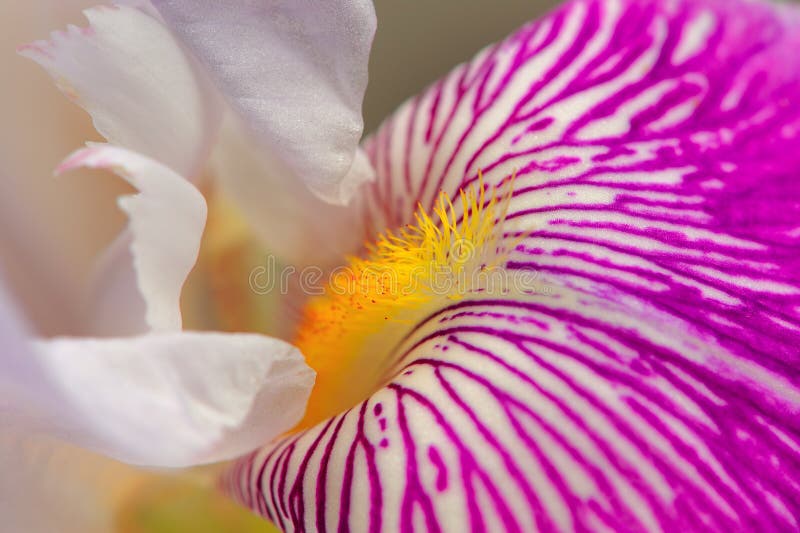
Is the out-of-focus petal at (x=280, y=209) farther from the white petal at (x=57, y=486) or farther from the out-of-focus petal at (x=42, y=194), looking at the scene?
the white petal at (x=57, y=486)

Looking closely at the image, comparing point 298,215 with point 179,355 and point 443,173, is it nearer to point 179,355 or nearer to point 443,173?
point 443,173

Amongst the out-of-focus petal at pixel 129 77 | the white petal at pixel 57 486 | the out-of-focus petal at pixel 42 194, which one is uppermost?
the out-of-focus petal at pixel 129 77

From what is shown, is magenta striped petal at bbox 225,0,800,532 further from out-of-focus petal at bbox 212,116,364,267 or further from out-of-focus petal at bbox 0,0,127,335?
out-of-focus petal at bbox 0,0,127,335

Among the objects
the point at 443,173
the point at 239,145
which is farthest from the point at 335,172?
the point at 239,145

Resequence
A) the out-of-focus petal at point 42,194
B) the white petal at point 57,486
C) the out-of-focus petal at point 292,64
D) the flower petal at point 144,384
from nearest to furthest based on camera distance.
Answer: the flower petal at point 144,384 → the out-of-focus petal at point 292,64 → the white petal at point 57,486 → the out-of-focus petal at point 42,194

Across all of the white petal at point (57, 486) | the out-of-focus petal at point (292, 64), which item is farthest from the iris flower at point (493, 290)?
the white petal at point (57, 486)

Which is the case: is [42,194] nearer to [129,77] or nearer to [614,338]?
[129,77]

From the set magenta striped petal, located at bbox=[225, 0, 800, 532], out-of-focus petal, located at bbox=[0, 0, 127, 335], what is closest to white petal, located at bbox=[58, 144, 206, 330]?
magenta striped petal, located at bbox=[225, 0, 800, 532]
